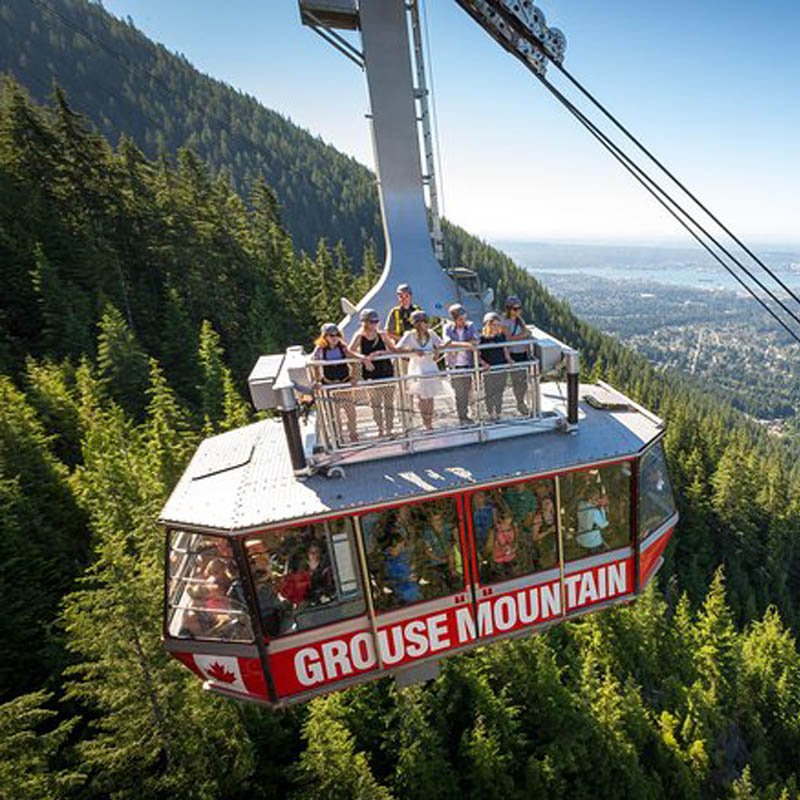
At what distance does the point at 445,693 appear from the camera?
2278 centimetres

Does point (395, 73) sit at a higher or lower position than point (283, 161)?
lower

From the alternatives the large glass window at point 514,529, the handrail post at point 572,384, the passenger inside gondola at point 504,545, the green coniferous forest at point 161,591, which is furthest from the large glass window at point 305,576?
the green coniferous forest at point 161,591

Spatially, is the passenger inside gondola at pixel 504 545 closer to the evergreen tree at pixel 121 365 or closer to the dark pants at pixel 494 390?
the dark pants at pixel 494 390

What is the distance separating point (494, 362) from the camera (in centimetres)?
714

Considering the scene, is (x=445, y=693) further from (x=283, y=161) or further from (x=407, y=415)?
(x=283, y=161)

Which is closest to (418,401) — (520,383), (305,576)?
(520,383)

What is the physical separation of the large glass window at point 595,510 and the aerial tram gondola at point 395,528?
2 centimetres

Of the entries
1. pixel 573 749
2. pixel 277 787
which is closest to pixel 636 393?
pixel 573 749

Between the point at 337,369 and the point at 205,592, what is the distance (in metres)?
3.28

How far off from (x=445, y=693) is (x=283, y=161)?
572ft

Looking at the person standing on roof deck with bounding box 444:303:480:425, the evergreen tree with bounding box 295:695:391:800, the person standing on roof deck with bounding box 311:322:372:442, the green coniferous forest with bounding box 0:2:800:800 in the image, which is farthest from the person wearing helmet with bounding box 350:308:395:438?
the evergreen tree with bounding box 295:695:391:800

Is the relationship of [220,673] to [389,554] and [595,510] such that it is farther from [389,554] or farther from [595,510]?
[595,510]

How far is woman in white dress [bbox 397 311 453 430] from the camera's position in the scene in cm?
664

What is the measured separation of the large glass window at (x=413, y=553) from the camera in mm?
Result: 6051
